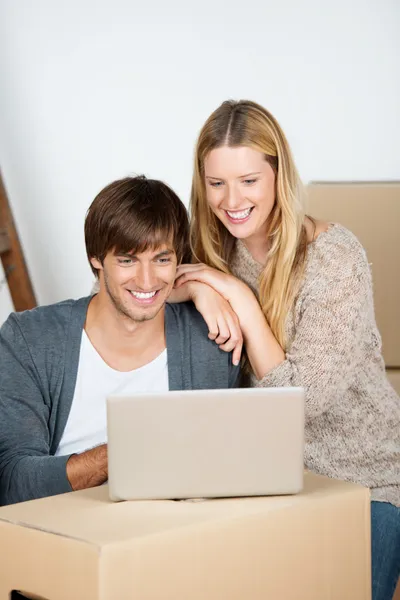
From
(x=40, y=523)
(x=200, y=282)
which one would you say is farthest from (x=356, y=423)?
(x=40, y=523)

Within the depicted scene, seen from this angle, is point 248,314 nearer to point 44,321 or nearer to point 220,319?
point 220,319

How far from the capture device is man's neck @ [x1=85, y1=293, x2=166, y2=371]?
5.91 feet

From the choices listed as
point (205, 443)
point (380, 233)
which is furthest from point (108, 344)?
point (380, 233)

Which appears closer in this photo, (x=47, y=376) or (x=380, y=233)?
(x=47, y=376)

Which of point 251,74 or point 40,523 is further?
point 251,74

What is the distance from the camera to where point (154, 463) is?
1.25 meters

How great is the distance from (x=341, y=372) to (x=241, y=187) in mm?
368

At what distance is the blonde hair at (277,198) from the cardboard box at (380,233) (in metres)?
0.72

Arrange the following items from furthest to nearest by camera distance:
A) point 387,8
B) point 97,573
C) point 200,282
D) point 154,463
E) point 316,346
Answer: point 387,8 → point 200,282 → point 316,346 → point 154,463 → point 97,573

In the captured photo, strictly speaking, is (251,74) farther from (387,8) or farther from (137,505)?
(137,505)

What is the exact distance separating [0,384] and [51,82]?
55.9 inches

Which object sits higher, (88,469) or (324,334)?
(324,334)

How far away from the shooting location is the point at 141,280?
1729mm

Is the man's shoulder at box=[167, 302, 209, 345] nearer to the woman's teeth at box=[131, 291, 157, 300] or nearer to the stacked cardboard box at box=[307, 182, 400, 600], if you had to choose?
the woman's teeth at box=[131, 291, 157, 300]
